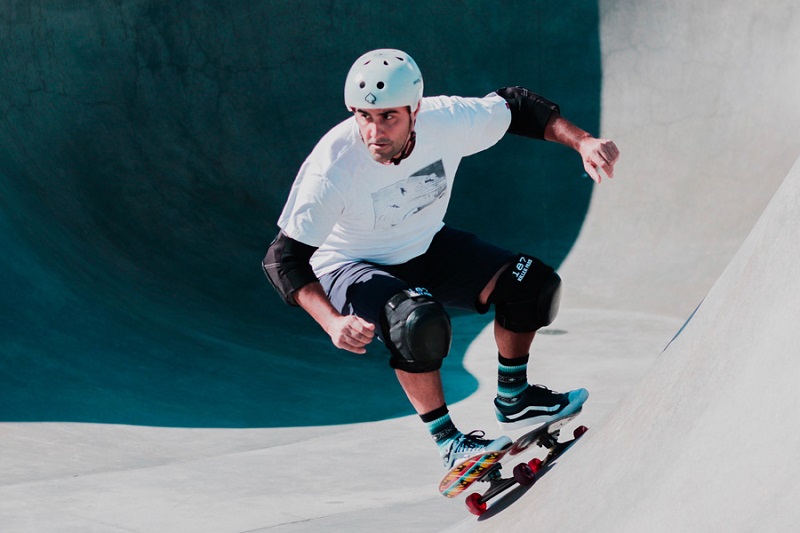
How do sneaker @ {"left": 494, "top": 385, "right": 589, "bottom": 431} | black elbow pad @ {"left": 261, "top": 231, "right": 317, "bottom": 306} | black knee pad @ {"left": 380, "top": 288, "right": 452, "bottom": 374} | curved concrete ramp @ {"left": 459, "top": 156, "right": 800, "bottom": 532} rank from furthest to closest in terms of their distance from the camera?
sneaker @ {"left": 494, "top": 385, "right": 589, "bottom": 431}, black elbow pad @ {"left": 261, "top": 231, "right": 317, "bottom": 306}, black knee pad @ {"left": 380, "top": 288, "right": 452, "bottom": 374}, curved concrete ramp @ {"left": 459, "top": 156, "right": 800, "bottom": 532}

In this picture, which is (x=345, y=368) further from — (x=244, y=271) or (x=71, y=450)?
(x=71, y=450)

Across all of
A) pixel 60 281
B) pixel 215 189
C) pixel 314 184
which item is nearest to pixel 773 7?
pixel 215 189

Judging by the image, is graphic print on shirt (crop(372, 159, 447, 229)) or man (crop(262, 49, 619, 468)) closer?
man (crop(262, 49, 619, 468))

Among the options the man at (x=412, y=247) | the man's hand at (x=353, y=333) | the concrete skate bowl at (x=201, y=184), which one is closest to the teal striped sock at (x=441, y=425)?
the man at (x=412, y=247)

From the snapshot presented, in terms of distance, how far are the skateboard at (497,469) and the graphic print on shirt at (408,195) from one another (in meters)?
1.01

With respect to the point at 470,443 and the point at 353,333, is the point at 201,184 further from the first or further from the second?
the point at 353,333

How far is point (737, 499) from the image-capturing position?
262 centimetres

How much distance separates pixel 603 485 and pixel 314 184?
1611 millimetres

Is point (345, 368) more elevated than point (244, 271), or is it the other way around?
point (244, 271)

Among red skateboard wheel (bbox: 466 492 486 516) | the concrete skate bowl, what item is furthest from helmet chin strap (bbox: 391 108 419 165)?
the concrete skate bowl

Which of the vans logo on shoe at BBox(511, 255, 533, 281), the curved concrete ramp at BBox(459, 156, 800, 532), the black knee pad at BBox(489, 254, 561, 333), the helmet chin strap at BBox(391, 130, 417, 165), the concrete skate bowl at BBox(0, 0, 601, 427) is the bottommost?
the curved concrete ramp at BBox(459, 156, 800, 532)

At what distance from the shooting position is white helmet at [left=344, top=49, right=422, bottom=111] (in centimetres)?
412

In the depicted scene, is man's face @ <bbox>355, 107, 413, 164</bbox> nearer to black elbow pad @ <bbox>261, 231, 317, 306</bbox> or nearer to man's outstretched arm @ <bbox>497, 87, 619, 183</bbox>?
black elbow pad @ <bbox>261, 231, 317, 306</bbox>

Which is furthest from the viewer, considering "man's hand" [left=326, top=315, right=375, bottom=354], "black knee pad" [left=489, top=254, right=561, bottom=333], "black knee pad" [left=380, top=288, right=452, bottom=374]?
"black knee pad" [left=489, top=254, right=561, bottom=333]
